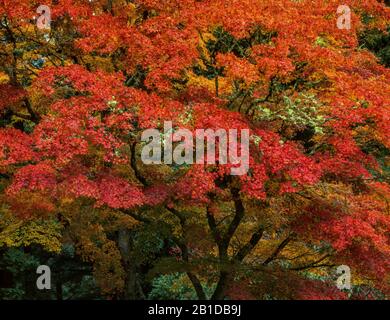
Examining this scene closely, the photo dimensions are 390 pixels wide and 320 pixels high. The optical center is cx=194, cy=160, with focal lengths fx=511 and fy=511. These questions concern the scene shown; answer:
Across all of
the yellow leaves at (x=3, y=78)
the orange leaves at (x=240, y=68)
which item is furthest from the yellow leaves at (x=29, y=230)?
the orange leaves at (x=240, y=68)

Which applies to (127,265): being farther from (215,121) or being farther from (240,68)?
(240,68)

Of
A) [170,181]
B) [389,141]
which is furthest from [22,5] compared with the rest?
[389,141]

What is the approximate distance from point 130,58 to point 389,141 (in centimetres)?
534

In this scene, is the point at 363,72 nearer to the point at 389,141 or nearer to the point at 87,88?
the point at 389,141

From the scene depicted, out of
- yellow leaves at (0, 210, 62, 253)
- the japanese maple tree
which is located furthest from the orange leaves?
yellow leaves at (0, 210, 62, 253)

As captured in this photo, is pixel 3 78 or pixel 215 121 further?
pixel 3 78

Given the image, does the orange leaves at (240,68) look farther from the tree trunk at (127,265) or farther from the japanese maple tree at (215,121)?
the tree trunk at (127,265)

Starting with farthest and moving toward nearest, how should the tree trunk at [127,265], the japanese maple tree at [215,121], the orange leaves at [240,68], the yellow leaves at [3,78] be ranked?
the tree trunk at [127,265]
the yellow leaves at [3,78]
the orange leaves at [240,68]
the japanese maple tree at [215,121]

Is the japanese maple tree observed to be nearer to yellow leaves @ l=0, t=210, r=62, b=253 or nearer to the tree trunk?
yellow leaves @ l=0, t=210, r=62, b=253

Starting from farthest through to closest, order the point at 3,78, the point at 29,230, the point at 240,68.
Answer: the point at 29,230, the point at 3,78, the point at 240,68

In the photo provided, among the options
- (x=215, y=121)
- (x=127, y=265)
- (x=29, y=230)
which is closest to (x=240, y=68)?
(x=215, y=121)

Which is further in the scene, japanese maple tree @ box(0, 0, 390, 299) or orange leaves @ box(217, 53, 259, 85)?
orange leaves @ box(217, 53, 259, 85)

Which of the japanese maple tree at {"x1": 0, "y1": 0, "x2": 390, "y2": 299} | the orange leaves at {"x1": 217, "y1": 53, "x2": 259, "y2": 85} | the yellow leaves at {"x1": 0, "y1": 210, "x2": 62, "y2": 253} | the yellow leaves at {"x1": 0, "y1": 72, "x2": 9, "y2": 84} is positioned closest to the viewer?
the japanese maple tree at {"x1": 0, "y1": 0, "x2": 390, "y2": 299}

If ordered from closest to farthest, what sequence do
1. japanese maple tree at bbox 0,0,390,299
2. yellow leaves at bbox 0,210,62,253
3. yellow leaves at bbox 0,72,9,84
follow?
japanese maple tree at bbox 0,0,390,299 → yellow leaves at bbox 0,72,9,84 → yellow leaves at bbox 0,210,62,253
